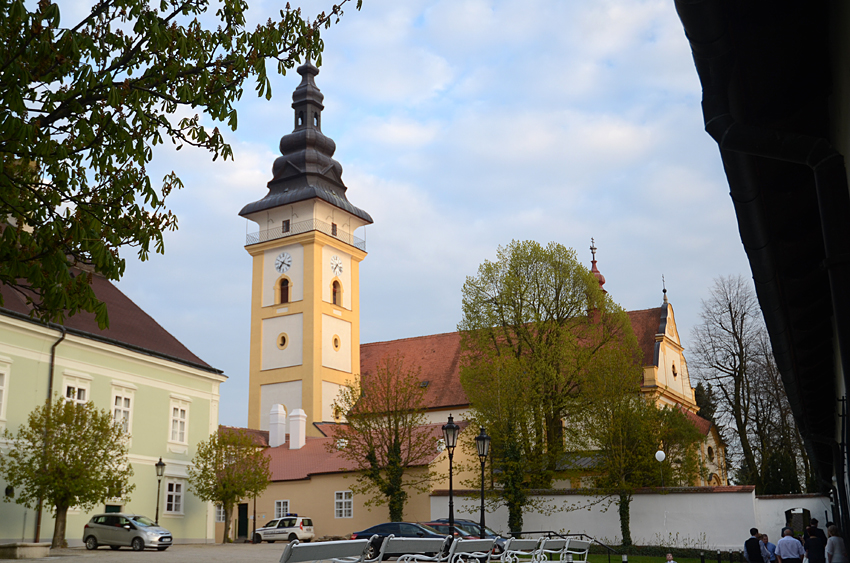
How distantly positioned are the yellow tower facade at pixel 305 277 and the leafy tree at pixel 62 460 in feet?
Result: 86.3

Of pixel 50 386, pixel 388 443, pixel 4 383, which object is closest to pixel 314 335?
pixel 388 443

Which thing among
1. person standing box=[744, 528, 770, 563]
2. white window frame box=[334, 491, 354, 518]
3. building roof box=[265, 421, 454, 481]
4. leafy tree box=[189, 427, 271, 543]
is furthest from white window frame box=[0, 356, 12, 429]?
person standing box=[744, 528, 770, 563]

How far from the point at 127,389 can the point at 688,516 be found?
23.8m

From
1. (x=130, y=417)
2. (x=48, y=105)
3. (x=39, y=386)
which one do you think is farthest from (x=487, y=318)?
(x=48, y=105)

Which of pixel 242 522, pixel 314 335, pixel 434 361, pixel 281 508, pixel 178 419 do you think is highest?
pixel 314 335

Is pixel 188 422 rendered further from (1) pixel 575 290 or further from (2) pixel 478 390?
(1) pixel 575 290

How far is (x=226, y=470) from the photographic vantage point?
1438 inches

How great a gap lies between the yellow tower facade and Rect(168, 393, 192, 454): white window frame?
1763 cm

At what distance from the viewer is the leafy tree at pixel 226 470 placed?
36.2m

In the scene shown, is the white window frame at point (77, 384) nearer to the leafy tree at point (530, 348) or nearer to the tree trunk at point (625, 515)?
the leafy tree at point (530, 348)

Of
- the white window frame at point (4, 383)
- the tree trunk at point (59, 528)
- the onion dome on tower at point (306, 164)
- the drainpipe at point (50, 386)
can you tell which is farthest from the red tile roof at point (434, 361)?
the white window frame at point (4, 383)

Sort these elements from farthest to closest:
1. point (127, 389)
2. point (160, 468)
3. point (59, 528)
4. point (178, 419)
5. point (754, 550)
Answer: point (178, 419)
point (127, 389)
point (160, 468)
point (59, 528)
point (754, 550)

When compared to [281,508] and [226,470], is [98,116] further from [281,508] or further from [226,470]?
[281,508]

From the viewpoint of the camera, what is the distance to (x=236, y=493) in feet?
119
